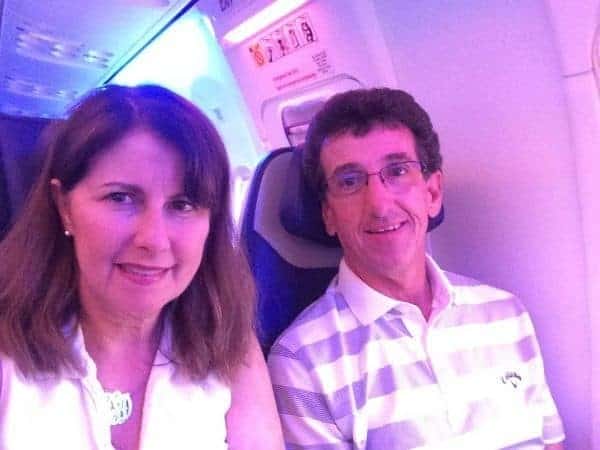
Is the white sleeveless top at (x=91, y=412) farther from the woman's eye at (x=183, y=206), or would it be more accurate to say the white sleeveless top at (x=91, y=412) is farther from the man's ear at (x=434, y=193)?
the man's ear at (x=434, y=193)

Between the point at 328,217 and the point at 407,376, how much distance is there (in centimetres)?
48

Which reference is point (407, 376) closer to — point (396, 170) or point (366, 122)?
point (396, 170)

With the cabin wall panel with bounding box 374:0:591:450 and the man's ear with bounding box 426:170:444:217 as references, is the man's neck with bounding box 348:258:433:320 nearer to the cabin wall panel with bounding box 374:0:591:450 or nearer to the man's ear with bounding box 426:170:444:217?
the man's ear with bounding box 426:170:444:217

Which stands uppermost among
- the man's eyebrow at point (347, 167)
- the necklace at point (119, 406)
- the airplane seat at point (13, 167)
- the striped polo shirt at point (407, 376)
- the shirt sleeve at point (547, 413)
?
the airplane seat at point (13, 167)

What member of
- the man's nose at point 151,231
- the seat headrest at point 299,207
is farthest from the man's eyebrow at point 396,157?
the man's nose at point 151,231

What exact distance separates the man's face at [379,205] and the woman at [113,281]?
0.42 meters

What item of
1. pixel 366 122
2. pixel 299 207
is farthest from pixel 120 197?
pixel 366 122

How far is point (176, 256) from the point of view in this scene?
1.09 m

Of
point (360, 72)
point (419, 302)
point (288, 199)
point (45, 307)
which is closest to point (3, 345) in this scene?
point (45, 307)

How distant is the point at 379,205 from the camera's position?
57.1 inches

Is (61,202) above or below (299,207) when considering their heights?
above

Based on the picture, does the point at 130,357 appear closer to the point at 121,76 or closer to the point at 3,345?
the point at 3,345

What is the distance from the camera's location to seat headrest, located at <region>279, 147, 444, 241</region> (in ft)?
5.13

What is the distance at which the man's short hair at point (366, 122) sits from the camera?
1.51 metres
